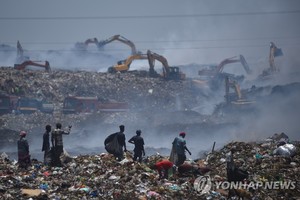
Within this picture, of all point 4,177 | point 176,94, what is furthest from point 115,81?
point 4,177

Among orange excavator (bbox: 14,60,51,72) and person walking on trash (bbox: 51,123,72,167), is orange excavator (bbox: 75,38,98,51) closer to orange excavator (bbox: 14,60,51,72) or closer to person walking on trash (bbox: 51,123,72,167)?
orange excavator (bbox: 14,60,51,72)

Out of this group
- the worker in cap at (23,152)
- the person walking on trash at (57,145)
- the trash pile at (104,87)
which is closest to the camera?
the worker in cap at (23,152)

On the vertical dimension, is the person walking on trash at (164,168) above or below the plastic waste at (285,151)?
below

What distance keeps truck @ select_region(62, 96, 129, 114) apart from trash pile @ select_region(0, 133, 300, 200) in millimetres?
20525

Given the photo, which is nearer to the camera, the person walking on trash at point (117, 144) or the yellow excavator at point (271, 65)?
the person walking on trash at point (117, 144)

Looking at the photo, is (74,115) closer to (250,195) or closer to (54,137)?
(54,137)

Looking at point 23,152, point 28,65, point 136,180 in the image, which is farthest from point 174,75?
point 136,180

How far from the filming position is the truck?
33812mm

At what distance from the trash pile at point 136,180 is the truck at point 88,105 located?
20.5m

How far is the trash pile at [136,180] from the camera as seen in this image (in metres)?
10.3

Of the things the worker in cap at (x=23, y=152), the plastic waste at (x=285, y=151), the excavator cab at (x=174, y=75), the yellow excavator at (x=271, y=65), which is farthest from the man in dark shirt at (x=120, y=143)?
the yellow excavator at (x=271, y=65)

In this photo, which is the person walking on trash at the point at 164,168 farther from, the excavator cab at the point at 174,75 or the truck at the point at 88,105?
the excavator cab at the point at 174,75

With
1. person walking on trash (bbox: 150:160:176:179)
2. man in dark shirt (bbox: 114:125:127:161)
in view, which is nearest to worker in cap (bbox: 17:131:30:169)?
man in dark shirt (bbox: 114:125:127:161)

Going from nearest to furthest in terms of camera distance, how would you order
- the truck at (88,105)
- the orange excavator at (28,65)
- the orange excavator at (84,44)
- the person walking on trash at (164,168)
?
the person walking on trash at (164,168), the truck at (88,105), the orange excavator at (28,65), the orange excavator at (84,44)
